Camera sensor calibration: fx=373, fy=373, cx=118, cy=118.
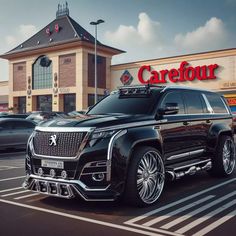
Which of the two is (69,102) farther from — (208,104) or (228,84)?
(208,104)

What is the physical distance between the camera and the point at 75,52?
155 feet

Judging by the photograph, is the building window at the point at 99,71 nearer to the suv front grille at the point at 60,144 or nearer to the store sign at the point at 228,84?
the store sign at the point at 228,84

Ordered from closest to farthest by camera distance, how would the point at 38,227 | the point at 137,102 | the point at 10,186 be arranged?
the point at 38,227 → the point at 137,102 → the point at 10,186

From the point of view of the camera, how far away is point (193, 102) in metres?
7.61

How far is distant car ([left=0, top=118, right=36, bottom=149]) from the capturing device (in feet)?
47.0

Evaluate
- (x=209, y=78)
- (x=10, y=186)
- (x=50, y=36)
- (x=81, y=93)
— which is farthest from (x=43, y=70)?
(x=10, y=186)

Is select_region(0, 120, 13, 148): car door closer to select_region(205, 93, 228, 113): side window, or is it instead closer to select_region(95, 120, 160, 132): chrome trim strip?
select_region(205, 93, 228, 113): side window

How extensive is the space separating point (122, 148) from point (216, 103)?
3920 mm

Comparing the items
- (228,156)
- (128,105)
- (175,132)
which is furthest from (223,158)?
(128,105)

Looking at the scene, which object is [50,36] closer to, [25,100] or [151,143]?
[25,100]

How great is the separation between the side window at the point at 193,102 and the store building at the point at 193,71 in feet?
86.9

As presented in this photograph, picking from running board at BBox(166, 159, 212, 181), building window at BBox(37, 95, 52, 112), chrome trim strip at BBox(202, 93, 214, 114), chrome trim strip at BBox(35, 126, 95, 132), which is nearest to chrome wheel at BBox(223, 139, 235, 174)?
running board at BBox(166, 159, 212, 181)

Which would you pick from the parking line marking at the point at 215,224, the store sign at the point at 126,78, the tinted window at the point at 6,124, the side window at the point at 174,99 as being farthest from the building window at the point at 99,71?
the parking line marking at the point at 215,224

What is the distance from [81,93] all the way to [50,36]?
35.3 ft
